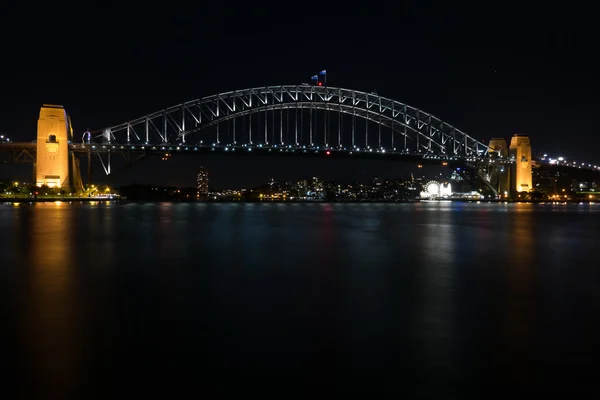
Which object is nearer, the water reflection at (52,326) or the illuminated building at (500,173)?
the water reflection at (52,326)

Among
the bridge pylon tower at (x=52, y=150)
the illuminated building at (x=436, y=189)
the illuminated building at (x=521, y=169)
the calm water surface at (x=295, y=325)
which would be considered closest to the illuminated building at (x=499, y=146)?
the illuminated building at (x=521, y=169)

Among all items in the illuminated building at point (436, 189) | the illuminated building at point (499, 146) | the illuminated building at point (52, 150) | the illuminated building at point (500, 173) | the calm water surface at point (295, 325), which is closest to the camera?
the calm water surface at point (295, 325)

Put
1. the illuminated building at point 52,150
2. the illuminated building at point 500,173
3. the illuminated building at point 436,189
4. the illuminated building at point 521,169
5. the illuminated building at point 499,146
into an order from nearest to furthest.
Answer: the illuminated building at point 52,150
the illuminated building at point 521,169
the illuminated building at point 500,173
the illuminated building at point 499,146
the illuminated building at point 436,189

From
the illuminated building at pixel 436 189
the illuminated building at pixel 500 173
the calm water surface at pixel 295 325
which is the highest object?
the illuminated building at pixel 500 173

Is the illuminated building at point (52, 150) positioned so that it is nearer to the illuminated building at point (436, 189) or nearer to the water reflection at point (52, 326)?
the water reflection at point (52, 326)

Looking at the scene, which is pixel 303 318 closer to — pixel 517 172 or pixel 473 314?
pixel 473 314

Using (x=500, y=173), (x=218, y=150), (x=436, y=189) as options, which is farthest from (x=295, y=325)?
(x=436, y=189)

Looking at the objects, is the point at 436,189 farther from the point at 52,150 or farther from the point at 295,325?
the point at 295,325
